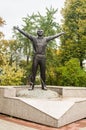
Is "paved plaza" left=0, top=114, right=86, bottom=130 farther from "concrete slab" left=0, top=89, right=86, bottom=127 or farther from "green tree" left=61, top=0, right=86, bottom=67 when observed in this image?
"green tree" left=61, top=0, right=86, bottom=67

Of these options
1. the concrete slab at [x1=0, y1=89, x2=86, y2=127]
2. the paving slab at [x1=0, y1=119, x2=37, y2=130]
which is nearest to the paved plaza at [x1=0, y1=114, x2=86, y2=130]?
the paving slab at [x1=0, y1=119, x2=37, y2=130]

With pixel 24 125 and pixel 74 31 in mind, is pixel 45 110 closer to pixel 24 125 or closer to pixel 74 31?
pixel 24 125

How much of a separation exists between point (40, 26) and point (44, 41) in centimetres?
1318

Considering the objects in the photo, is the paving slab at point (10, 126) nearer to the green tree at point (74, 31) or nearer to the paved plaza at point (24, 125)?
the paved plaza at point (24, 125)

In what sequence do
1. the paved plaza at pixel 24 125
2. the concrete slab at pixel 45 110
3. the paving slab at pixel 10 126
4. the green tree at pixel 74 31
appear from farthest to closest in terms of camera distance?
1. the green tree at pixel 74 31
2. the concrete slab at pixel 45 110
3. the paved plaza at pixel 24 125
4. the paving slab at pixel 10 126

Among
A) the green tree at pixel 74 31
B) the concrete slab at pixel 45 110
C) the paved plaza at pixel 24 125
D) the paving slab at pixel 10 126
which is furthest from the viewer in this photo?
the green tree at pixel 74 31

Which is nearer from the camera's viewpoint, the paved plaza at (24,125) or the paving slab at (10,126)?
the paving slab at (10,126)

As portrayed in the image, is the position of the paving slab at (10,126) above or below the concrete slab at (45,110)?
below

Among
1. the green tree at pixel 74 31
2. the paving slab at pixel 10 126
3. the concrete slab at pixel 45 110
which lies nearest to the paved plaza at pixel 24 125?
the paving slab at pixel 10 126

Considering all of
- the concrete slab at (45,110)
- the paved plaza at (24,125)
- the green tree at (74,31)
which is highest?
the green tree at (74,31)

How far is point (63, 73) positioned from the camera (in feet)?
69.7

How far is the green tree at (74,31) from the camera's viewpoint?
25.4 meters

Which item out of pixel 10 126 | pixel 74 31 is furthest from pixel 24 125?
pixel 74 31

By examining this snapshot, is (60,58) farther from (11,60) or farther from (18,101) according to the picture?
(18,101)
